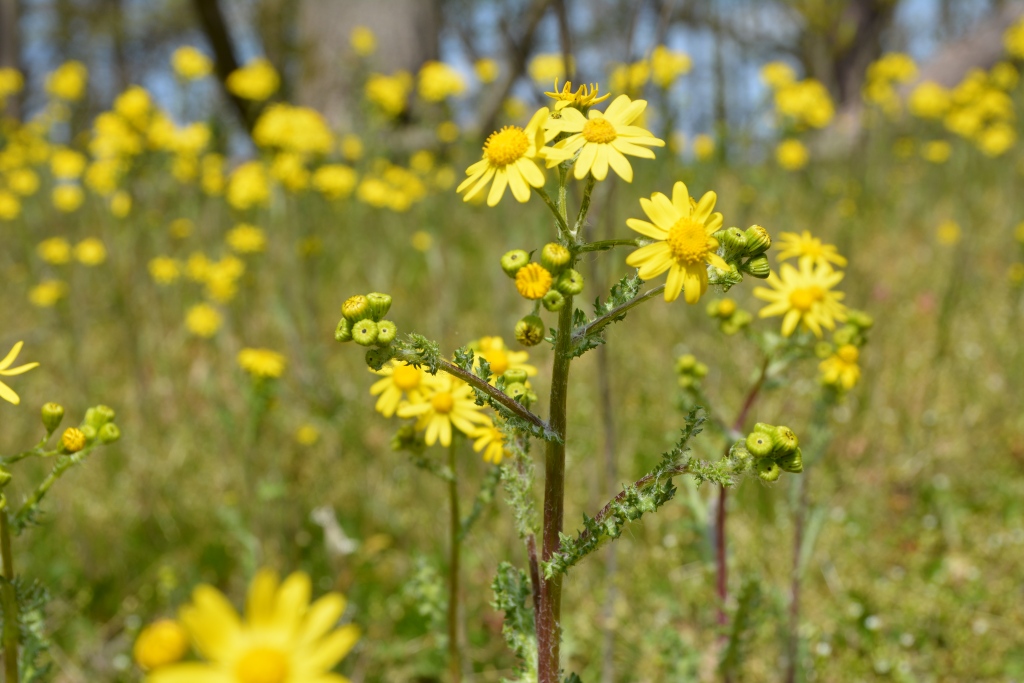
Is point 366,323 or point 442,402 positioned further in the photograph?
point 442,402

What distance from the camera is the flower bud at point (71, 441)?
1.25 m

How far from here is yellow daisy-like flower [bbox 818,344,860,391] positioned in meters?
1.88

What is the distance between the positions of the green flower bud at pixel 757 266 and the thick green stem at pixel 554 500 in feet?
0.95

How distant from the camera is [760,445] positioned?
107cm

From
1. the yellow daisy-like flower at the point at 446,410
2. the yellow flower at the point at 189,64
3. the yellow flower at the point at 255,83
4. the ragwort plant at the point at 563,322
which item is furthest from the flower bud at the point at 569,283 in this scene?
the yellow flower at the point at 255,83

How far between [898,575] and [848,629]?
312 millimetres

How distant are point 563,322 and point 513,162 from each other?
277 mm

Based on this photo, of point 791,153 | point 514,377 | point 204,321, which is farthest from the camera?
point 791,153

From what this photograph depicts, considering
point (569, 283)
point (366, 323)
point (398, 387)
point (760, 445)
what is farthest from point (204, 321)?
point (760, 445)

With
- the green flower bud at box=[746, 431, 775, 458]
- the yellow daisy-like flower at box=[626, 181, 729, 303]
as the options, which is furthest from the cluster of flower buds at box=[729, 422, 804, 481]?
the yellow daisy-like flower at box=[626, 181, 729, 303]

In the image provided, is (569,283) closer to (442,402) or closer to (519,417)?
(519,417)

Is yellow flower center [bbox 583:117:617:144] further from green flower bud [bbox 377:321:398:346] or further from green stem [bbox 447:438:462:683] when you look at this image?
green stem [bbox 447:438:462:683]

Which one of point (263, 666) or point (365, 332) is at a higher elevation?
point (365, 332)

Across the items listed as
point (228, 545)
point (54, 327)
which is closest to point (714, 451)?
point (228, 545)
